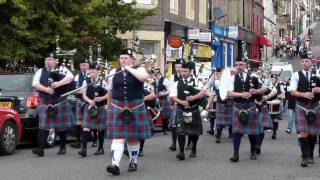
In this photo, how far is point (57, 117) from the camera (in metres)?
12.2

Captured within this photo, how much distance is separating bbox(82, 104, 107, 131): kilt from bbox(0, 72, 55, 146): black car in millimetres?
991

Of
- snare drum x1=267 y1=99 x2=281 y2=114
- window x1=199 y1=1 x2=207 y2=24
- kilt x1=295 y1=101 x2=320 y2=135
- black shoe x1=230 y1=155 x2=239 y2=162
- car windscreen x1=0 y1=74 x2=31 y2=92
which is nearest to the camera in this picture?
kilt x1=295 y1=101 x2=320 y2=135

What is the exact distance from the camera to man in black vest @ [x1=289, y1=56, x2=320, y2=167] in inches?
428

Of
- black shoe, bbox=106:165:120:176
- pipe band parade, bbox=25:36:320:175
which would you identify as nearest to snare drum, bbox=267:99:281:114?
pipe band parade, bbox=25:36:320:175

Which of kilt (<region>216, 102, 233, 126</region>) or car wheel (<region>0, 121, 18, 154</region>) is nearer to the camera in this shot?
car wheel (<region>0, 121, 18, 154</region>)

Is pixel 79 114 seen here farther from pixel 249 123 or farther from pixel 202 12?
pixel 202 12

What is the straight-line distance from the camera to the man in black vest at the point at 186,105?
11609 millimetres

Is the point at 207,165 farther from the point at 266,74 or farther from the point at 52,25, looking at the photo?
the point at 52,25

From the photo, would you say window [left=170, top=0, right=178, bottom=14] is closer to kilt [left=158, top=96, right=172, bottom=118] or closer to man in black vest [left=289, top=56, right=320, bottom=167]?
kilt [left=158, top=96, right=172, bottom=118]

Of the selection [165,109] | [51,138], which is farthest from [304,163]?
[165,109]

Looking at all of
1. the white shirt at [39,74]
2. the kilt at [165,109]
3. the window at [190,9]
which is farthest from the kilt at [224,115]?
the window at [190,9]

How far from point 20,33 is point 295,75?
9735 mm

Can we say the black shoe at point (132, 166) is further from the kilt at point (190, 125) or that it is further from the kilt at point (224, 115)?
the kilt at point (224, 115)

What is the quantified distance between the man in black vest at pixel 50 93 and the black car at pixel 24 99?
89 centimetres
